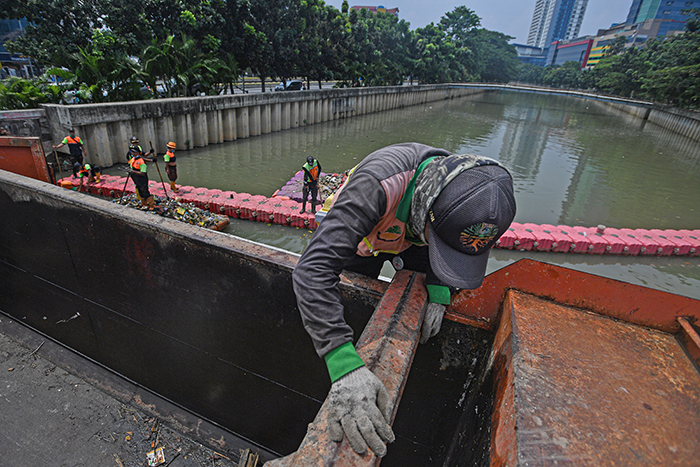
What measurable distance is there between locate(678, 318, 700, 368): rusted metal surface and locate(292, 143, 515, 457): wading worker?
0.81 meters

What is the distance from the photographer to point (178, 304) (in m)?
2.66

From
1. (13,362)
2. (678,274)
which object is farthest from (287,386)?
(678,274)

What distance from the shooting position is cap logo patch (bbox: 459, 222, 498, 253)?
142 centimetres

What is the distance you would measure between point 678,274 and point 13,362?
9.63m

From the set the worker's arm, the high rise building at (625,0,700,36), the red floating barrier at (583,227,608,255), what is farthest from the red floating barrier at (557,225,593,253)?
the high rise building at (625,0,700,36)

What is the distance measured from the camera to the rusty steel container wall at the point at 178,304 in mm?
2279

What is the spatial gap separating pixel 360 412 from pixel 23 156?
16.2ft

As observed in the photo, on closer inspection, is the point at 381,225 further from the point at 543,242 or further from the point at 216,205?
the point at 216,205

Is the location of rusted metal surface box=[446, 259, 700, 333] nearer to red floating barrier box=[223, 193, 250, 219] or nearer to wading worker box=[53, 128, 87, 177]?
red floating barrier box=[223, 193, 250, 219]

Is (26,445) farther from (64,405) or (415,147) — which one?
(415,147)

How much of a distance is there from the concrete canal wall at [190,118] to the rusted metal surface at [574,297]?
10.7 meters

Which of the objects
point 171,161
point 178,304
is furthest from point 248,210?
point 178,304

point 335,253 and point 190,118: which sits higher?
point 335,253

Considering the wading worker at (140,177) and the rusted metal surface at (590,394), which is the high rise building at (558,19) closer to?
the wading worker at (140,177)
